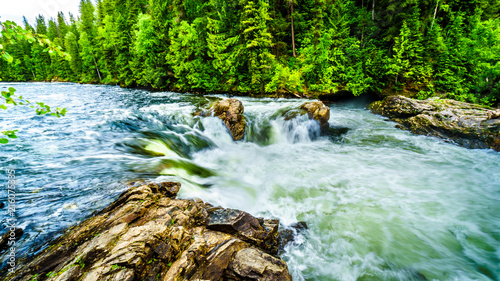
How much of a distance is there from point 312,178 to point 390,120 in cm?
847

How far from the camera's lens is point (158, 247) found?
10.5ft

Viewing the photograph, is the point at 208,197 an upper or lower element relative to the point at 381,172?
upper

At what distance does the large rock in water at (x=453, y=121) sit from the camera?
25.5 ft

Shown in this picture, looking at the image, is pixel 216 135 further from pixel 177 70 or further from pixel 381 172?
pixel 177 70

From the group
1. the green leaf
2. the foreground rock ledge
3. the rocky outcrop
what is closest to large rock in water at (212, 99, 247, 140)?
the rocky outcrop

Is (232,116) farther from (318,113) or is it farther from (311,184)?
(311,184)

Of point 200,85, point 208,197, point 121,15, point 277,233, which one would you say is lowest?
point 277,233

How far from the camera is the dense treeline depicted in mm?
14005

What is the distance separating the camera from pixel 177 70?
2084 centimetres

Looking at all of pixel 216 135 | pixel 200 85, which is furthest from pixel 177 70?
pixel 216 135

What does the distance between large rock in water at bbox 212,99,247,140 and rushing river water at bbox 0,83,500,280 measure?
42 cm

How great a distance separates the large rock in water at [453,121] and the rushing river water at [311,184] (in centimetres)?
50

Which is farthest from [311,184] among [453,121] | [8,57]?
[453,121]

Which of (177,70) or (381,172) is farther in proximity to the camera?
(177,70)
